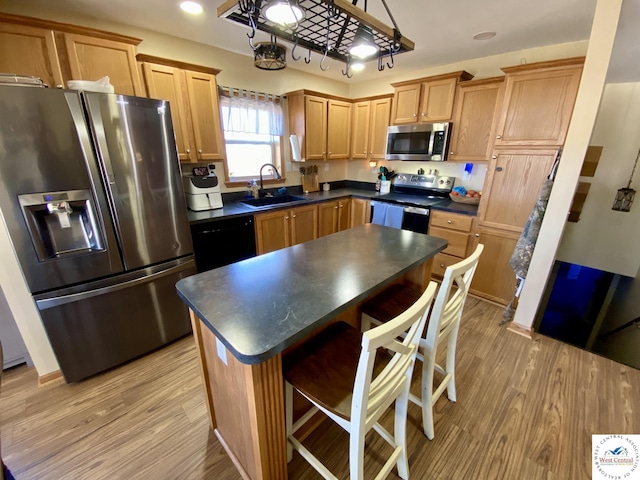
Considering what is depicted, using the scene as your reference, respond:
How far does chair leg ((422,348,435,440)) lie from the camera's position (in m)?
1.38

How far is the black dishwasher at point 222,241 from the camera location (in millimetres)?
2422

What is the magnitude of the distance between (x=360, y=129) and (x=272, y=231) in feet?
6.96

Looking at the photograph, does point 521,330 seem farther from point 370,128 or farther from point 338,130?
point 338,130

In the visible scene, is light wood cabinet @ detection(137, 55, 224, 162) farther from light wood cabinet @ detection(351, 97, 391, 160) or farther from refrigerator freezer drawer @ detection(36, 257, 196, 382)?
light wood cabinet @ detection(351, 97, 391, 160)

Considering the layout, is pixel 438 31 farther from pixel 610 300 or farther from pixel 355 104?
pixel 610 300

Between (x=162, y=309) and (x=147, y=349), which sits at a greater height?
(x=162, y=309)

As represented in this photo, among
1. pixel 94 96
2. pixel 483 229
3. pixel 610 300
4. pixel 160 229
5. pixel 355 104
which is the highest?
pixel 355 104

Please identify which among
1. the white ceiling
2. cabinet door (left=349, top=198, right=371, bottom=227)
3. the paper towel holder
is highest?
the white ceiling

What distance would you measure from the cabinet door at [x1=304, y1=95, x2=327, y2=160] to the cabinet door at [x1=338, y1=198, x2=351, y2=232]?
0.71m

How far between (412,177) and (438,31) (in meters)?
1.70

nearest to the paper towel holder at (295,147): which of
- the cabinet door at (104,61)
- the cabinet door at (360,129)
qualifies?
the cabinet door at (360,129)

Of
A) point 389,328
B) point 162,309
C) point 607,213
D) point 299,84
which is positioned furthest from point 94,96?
point 607,213

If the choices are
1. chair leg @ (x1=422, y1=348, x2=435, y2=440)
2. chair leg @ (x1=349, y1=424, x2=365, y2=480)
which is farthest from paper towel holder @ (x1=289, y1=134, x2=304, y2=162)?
chair leg @ (x1=349, y1=424, x2=365, y2=480)

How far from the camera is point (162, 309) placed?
2.12m
